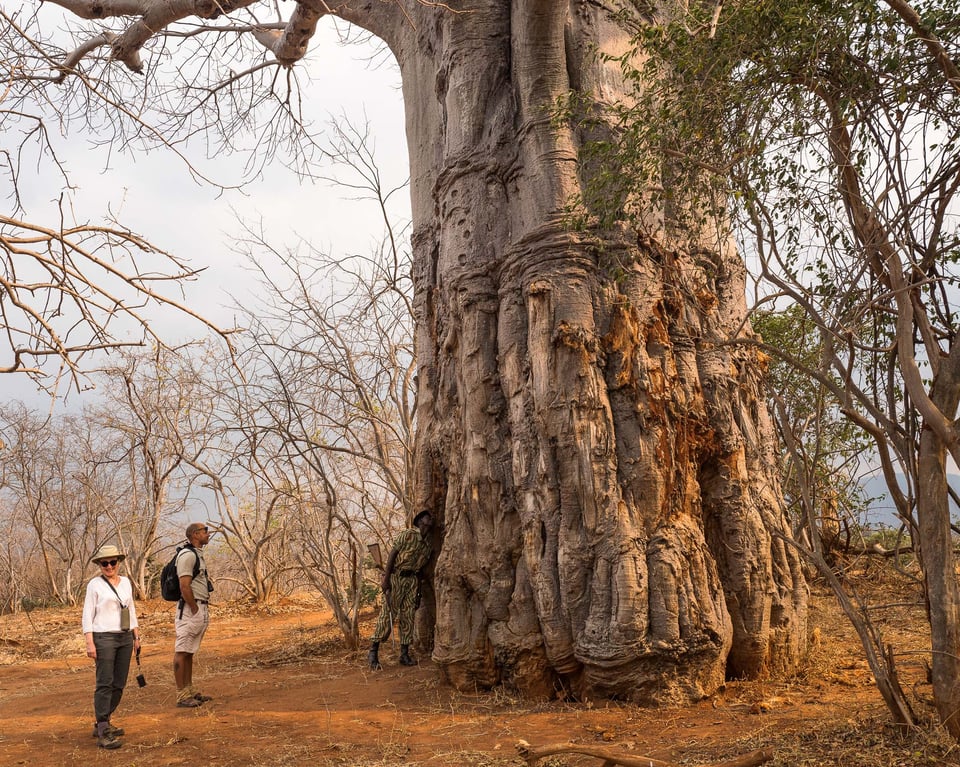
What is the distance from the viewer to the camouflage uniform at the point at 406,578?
6973mm

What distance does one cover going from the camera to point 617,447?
5.61m

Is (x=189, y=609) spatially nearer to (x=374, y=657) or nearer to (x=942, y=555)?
(x=374, y=657)

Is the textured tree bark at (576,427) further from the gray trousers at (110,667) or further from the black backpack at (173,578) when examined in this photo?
the gray trousers at (110,667)

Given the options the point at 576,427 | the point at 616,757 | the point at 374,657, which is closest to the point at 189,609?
the point at 374,657

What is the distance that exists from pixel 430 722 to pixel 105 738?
6.61 ft

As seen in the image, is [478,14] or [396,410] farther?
[396,410]

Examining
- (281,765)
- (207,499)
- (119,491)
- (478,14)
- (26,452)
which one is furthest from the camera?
(119,491)

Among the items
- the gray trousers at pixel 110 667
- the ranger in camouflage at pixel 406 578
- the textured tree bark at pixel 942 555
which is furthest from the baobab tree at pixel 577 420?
the gray trousers at pixel 110 667

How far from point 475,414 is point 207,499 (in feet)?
30.2

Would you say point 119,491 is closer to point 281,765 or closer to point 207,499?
point 207,499

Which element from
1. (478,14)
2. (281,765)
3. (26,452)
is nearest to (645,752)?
(281,765)

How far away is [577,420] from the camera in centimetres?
555

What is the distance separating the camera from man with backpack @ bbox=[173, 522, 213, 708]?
6281mm

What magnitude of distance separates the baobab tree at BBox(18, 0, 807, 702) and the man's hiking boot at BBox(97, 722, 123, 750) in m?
2.09
